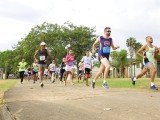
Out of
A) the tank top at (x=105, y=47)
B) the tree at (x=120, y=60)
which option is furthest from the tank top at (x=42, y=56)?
the tree at (x=120, y=60)

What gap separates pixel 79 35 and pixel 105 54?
53506 mm

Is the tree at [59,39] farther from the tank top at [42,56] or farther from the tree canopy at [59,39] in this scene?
the tank top at [42,56]

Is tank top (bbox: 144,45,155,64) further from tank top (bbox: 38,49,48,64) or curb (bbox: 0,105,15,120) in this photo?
curb (bbox: 0,105,15,120)

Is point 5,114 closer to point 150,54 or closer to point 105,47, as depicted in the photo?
point 105,47

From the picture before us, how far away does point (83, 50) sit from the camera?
65750mm

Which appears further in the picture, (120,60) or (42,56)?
(120,60)

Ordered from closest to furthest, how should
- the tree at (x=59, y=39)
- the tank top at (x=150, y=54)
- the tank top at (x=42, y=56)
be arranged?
the tank top at (x=150, y=54) < the tank top at (x=42, y=56) < the tree at (x=59, y=39)

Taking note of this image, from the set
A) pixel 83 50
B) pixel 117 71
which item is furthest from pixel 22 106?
pixel 117 71

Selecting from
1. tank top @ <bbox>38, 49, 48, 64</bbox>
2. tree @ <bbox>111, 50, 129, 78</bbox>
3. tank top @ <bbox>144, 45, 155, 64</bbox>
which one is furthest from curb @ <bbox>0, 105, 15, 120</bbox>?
tree @ <bbox>111, 50, 129, 78</bbox>

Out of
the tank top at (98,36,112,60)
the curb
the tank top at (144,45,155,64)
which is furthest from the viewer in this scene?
the tank top at (98,36,112,60)

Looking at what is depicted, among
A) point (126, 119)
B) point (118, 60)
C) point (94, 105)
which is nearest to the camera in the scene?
point (126, 119)

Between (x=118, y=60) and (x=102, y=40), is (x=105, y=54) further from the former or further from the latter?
(x=118, y=60)

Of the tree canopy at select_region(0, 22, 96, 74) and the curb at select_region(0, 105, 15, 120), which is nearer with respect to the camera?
the curb at select_region(0, 105, 15, 120)

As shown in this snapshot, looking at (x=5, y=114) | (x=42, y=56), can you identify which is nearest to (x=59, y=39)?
(x=42, y=56)
